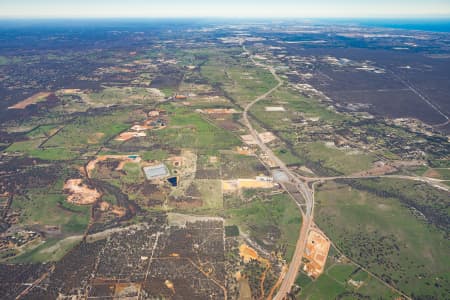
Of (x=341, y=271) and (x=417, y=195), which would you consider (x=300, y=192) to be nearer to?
(x=341, y=271)

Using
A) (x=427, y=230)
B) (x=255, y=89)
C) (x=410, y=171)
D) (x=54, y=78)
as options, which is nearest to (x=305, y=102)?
(x=255, y=89)

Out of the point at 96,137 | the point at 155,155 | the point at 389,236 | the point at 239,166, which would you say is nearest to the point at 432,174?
the point at 389,236

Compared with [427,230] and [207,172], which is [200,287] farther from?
[427,230]

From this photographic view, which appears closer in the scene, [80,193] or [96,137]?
[80,193]

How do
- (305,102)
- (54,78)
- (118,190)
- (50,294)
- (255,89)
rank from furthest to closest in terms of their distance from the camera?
(54,78), (255,89), (305,102), (118,190), (50,294)

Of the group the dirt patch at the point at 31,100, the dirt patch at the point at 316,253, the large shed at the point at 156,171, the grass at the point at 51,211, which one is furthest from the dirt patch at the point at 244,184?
the dirt patch at the point at 31,100

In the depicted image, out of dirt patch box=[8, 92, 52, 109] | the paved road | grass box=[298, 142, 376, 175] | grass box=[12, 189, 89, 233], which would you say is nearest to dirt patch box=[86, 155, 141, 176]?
grass box=[12, 189, 89, 233]

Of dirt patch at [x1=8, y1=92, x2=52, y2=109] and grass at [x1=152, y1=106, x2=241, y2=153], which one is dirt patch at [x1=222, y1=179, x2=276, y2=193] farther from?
dirt patch at [x1=8, y1=92, x2=52, y2=109]
